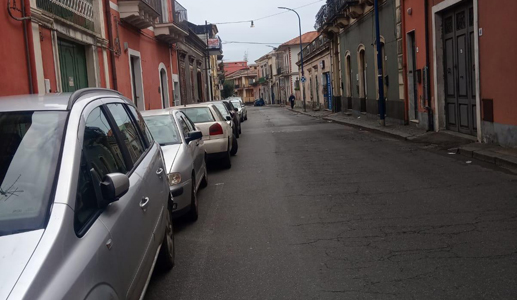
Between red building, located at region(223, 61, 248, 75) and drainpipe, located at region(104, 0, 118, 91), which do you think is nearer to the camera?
drainpipe, located at region(104, 0, 118, 91)

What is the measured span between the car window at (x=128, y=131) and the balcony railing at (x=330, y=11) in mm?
21064

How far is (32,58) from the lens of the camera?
410 inches

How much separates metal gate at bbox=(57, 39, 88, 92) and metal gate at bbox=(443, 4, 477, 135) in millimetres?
9797

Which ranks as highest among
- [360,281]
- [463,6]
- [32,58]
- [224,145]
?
[463,6]

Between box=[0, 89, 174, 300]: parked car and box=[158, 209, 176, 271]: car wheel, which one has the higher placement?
box=[0, 89, 174, 300]: parked car

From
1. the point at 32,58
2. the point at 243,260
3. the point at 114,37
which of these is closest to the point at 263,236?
the point at 243,260

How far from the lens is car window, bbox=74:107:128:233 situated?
2771 mm

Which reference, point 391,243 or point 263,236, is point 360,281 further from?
point 263,236

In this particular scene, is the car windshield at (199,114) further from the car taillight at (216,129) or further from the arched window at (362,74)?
the arched window at (362,74)

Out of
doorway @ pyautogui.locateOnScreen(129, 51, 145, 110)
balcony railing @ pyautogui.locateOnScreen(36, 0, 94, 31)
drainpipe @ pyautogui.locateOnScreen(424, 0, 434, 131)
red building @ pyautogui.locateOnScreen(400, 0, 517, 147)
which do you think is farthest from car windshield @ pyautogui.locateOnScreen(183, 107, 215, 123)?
doorway @ pyautogui.locateOnScreen(129, 51, 145, 110)

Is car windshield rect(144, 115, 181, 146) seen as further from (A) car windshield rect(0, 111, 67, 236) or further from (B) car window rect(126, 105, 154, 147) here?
(A) car windshield rect(0, 111, 67, 236)

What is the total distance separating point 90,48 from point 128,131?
10.7 metres

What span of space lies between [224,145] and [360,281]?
701cm

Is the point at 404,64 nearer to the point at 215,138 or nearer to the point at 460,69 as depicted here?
the point at 460,69
